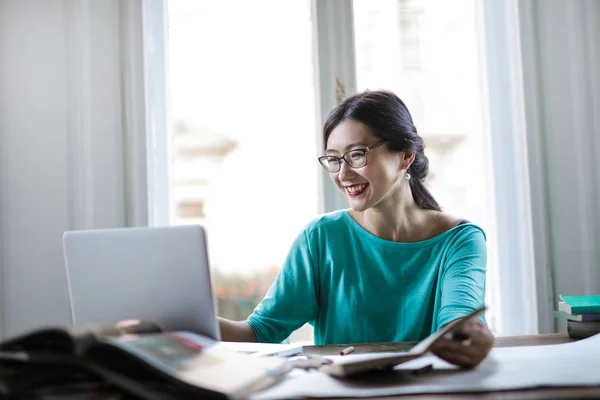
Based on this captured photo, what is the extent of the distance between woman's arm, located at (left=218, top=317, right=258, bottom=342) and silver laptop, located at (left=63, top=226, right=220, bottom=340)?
19.9 inches

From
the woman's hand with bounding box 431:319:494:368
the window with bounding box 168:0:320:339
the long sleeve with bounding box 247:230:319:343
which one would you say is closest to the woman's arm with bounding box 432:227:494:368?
the woman's hand with bounding box 431:319:494:368

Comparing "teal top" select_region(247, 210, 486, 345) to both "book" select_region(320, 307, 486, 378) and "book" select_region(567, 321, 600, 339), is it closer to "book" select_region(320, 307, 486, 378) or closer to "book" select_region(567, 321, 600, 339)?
"book" select_region(567, 321, 600, 339)

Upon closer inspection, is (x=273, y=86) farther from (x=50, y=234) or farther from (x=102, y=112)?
(x=50, y=234)

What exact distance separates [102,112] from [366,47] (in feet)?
3.68

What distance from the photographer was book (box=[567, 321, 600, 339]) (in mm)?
1419

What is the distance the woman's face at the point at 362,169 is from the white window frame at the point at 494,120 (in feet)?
2.09

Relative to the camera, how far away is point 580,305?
145cm

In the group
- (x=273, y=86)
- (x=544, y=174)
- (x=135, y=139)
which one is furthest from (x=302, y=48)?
(x=544, y=174)

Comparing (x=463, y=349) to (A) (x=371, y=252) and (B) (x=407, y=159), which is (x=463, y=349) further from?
(B) (x=407, y=159)

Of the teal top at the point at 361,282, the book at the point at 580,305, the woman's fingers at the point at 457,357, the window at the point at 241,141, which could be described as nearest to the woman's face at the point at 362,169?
the teal top at the point at 361,282

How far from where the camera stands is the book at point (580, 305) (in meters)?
1.44

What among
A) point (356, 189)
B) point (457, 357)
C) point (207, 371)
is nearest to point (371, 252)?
point (356, 189)

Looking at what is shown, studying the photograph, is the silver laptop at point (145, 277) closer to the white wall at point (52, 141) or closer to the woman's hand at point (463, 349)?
the woman's hand at point (463, 349)

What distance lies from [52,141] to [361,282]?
53.9 inches
